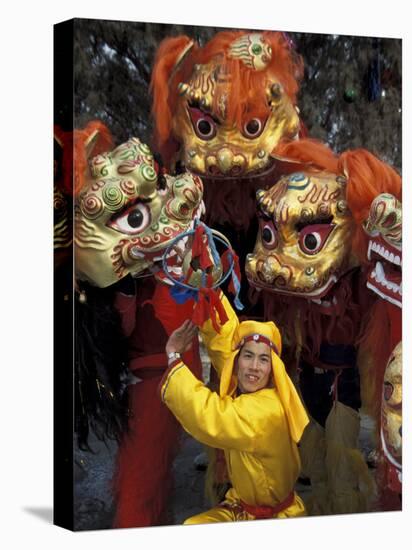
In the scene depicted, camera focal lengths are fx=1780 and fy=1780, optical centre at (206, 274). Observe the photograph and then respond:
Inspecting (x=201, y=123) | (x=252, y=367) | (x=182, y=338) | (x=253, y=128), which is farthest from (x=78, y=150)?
(x=252, y=367)

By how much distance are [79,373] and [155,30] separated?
1743 mm

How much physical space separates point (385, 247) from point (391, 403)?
83 cm

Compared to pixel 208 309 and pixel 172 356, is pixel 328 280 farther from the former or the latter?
pixel 172 356

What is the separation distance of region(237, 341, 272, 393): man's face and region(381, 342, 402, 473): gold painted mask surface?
76 centimetres

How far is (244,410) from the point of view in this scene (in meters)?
9.02

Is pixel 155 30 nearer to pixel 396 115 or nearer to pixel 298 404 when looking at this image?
pixel 396 115

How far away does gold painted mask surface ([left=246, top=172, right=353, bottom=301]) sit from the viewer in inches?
359

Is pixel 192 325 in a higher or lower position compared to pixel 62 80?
lower

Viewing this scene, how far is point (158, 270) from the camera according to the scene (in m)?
8.88

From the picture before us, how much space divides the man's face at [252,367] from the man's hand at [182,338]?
290 mm

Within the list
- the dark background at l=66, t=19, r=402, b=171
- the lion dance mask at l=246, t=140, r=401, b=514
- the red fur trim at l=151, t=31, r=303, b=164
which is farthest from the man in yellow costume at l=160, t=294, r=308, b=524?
the dark background at l=66, t=19, r=402, b=171

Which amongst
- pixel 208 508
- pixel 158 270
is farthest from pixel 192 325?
pixel 208 508

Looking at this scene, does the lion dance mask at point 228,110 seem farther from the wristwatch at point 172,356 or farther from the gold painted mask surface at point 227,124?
the wristwatch at point 172,356

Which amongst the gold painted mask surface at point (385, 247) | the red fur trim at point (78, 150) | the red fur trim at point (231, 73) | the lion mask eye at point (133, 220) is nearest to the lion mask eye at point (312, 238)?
the gold painted mask surface at point (385, 247)
